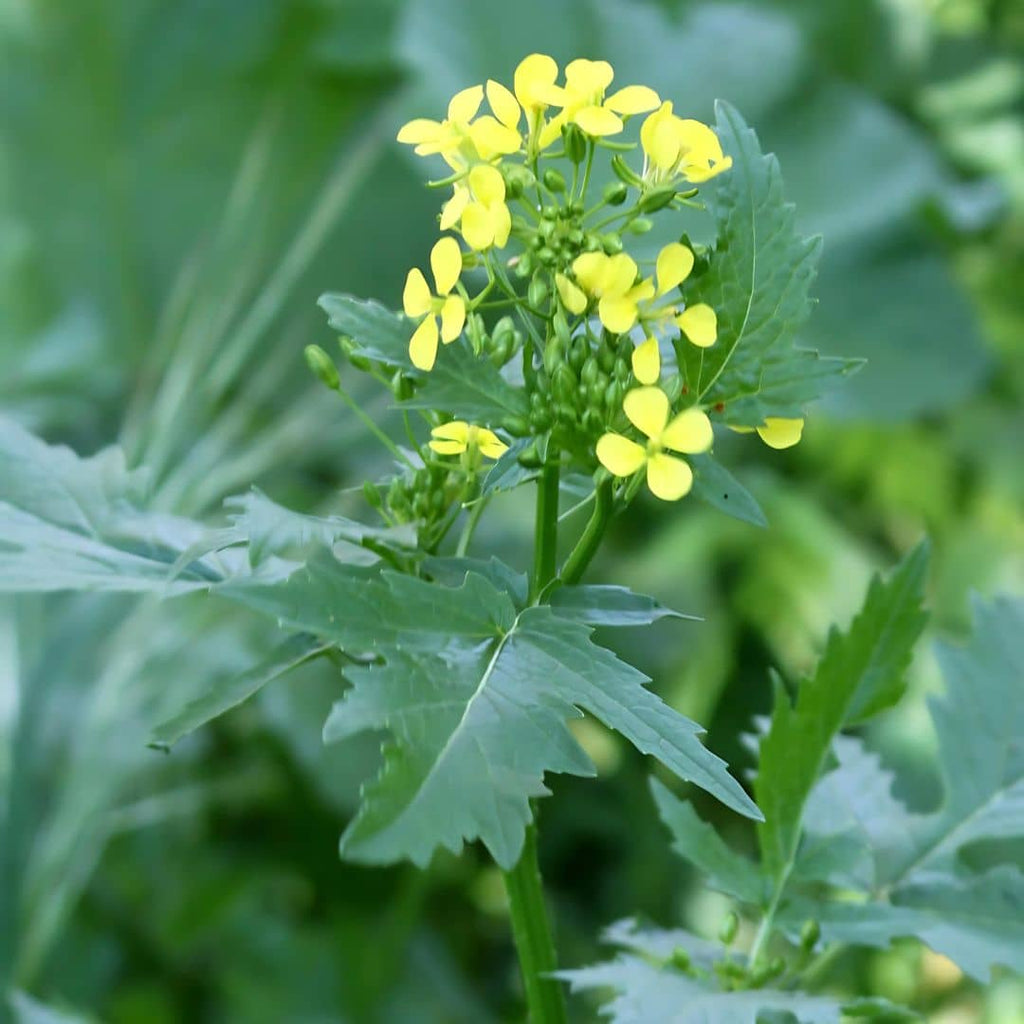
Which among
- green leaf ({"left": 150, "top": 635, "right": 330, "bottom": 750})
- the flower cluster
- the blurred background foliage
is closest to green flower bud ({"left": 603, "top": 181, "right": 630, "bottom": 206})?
the flower cluster

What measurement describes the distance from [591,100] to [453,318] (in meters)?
0.07

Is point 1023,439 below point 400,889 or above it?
above

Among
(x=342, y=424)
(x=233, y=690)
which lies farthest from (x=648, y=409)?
(x=342, y=424)

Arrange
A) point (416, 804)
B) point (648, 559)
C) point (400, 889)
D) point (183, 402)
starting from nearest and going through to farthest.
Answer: point (416, 804) < point (183, 402) < point (400, 889) < point (648, 559)

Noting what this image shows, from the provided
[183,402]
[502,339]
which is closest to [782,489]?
[183,402]

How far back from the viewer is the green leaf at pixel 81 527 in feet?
1.03

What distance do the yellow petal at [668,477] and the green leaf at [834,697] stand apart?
0.11 metres

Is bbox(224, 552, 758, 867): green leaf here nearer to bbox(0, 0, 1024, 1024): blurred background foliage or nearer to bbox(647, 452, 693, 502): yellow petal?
bbox(647, 452, 693, 502): yellow petal

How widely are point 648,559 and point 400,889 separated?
384mm

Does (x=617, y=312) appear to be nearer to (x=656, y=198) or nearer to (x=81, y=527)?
(x=656, y=198)

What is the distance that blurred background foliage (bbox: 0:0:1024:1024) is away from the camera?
959 mm

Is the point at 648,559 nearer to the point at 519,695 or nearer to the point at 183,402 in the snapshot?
the point at 183,402

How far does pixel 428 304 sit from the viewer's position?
0.30 meters

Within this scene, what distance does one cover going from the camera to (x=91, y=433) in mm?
1334
